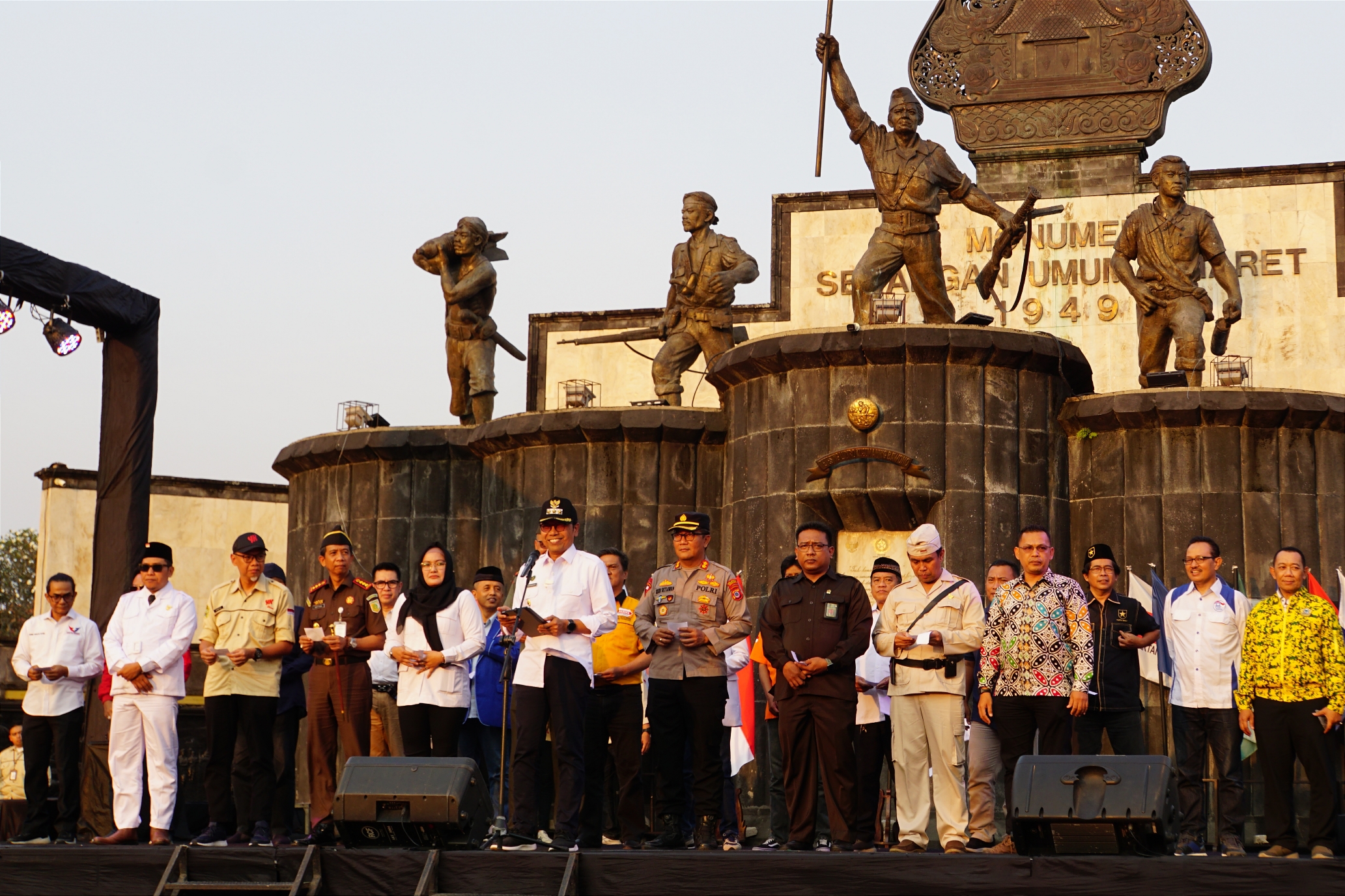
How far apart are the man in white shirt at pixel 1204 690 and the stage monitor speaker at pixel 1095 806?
1810mm

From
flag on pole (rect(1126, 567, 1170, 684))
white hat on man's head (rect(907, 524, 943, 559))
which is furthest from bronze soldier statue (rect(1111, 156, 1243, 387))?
white hat on man's head (rect(907, 524, 943, 559))

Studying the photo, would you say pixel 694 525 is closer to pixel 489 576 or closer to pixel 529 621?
pixel 529 621

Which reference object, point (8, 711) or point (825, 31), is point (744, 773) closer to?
Answer: point (825, 31)

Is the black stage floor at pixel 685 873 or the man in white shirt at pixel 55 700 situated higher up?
the man in white shirt at pixel 55 700

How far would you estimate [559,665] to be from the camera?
1044cm

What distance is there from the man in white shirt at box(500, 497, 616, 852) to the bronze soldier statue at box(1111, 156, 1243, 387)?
8.13 m

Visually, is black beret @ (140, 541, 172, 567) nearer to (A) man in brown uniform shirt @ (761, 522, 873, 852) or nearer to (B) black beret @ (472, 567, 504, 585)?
(B) black beret @ (472, 567, 504, 585)

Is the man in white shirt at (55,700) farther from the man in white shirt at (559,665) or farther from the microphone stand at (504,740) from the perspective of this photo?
the man in white shirt at (559,665)

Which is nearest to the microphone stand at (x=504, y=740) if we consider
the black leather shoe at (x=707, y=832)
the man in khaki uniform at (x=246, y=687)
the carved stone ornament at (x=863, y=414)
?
the black leather shoe at (x=707, y=832)

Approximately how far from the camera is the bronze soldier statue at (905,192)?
17000mm

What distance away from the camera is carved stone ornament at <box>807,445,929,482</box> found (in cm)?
1592

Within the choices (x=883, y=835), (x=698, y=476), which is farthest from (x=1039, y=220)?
(x=883, y=835)

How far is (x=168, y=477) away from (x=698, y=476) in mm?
11903

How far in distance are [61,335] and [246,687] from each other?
4542mm
